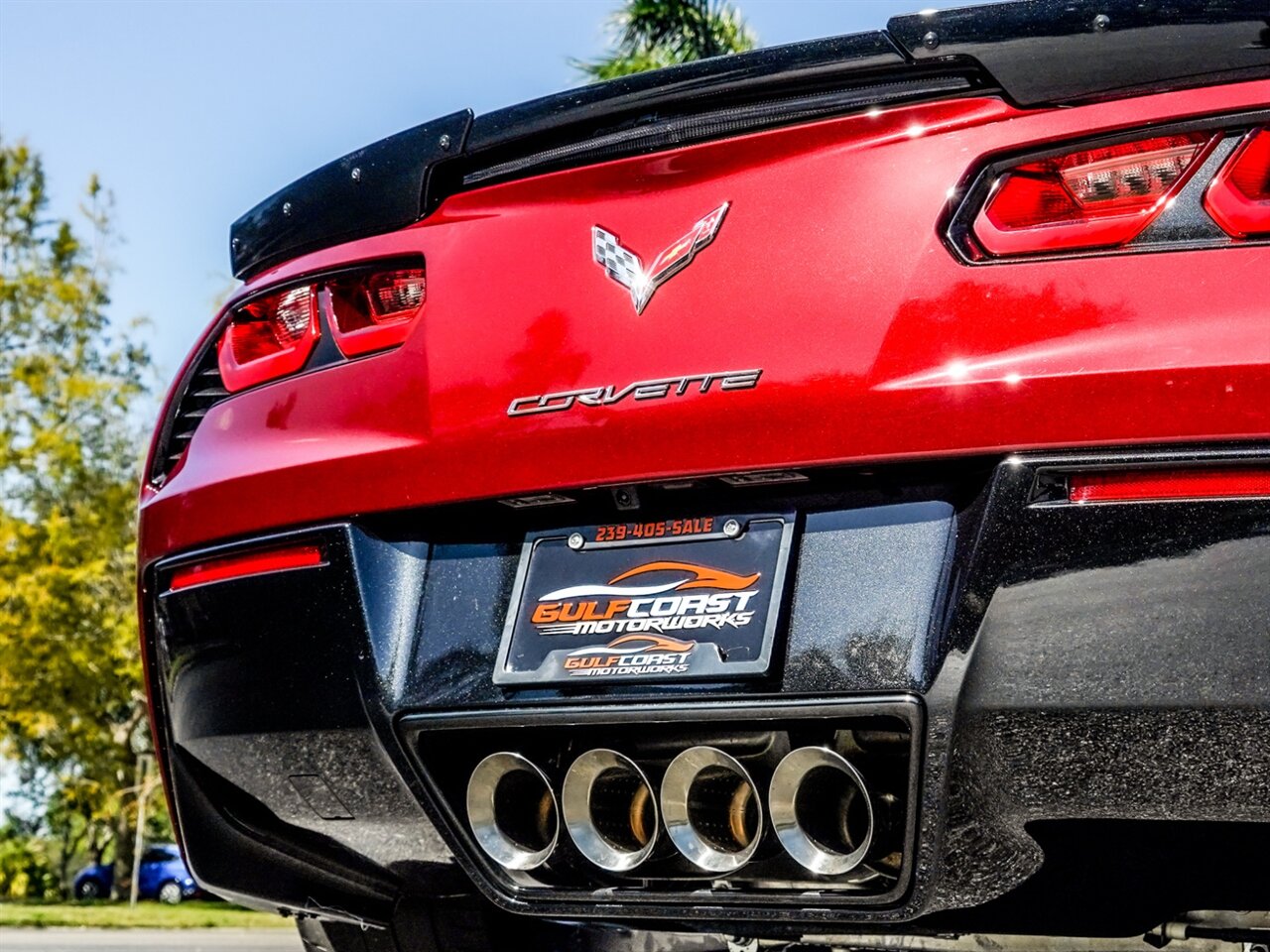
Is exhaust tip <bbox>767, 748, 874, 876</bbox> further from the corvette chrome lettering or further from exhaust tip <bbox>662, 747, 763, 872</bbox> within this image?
the corvette chrome lettering

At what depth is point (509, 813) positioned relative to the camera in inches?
77.3

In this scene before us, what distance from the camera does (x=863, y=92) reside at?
1819 mm

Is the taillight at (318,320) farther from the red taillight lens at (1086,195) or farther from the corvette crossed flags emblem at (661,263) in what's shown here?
the red taillight lens at (1086,195)

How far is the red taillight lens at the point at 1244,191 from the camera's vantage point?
5.24ft

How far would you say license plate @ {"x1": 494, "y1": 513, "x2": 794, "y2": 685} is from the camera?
1.77 m

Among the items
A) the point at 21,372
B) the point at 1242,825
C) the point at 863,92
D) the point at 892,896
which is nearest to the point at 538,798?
the point at 892,896

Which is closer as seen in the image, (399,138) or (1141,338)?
(1141,338)

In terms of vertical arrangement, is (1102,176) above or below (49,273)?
above

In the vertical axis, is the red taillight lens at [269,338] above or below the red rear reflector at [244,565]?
above

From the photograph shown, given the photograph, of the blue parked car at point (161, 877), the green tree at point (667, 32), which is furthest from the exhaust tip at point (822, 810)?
the blue parked car at point (161, 877)

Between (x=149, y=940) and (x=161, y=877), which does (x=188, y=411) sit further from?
(x=161, y=877)

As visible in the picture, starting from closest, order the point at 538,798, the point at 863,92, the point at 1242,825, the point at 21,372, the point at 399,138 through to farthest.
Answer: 1. the point at 1242,825
2. the point at 863,92
3. the point at 538,798
4. the point at 399,138
5. the point at 21,372

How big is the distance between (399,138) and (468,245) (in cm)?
23

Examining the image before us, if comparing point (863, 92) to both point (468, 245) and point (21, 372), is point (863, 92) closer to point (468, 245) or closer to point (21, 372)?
point (468, 245)
